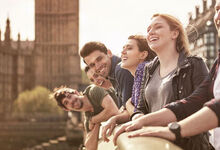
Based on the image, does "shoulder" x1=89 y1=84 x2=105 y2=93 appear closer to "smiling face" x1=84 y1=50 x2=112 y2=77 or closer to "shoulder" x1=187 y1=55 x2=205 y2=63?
"smiling face" x1=84 y1=50 x2=112 y2=77

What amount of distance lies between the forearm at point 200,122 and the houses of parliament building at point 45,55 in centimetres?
6393

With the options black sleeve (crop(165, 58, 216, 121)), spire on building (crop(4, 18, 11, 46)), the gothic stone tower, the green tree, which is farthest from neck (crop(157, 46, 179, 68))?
the gothic stone tower

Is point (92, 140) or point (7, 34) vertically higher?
point (7, 34)

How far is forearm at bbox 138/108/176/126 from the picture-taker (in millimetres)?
2258

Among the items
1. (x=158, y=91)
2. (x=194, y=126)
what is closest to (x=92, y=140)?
(x=158, y=91)

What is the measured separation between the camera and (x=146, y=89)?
2.79 m

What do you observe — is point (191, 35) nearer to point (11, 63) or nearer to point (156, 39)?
point (156, 39)

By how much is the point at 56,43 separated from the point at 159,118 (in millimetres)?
74312

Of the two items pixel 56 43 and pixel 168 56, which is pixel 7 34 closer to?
pixel 56 43

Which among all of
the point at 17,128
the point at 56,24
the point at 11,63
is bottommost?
the point at 17,128

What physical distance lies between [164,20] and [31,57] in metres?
69.6

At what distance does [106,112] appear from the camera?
3840 millimetres

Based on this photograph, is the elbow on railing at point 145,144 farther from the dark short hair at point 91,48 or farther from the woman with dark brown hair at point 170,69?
the dark short hair at point 91,48

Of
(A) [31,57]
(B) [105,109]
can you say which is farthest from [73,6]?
(B) [105,109]
